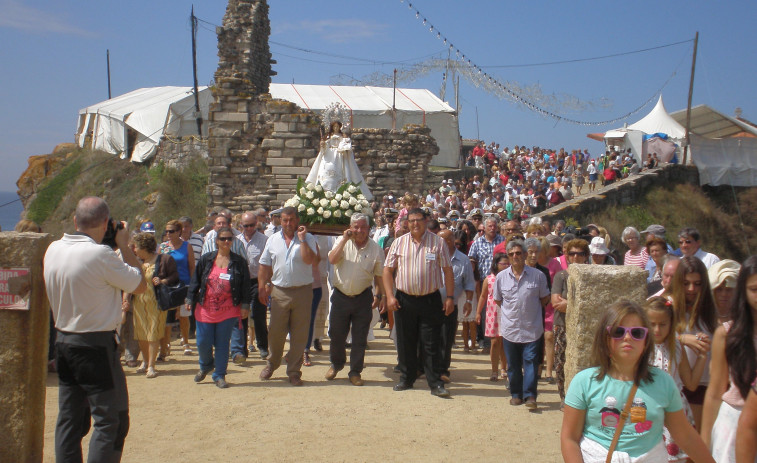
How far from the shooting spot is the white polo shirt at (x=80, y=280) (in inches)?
161

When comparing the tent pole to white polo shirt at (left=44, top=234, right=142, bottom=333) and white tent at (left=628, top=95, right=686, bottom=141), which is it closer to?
white tent at (left=628, top=95, right=686, bottom=141)

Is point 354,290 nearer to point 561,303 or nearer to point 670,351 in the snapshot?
point 561,303

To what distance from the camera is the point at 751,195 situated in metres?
24.0

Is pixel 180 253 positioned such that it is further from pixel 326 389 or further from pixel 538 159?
pixel 538 159

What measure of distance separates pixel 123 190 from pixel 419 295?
25915 mm

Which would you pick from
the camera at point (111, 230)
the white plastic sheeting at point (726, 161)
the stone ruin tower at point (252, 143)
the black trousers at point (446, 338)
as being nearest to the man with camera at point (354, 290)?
the black trousers at point (446, 338)

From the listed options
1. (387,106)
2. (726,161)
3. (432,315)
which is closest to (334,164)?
(432,315)

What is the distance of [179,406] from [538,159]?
2629 centimetres

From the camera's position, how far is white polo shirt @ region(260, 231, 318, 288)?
720 centimetres

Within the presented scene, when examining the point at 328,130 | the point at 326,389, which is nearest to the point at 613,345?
the point at 326,389

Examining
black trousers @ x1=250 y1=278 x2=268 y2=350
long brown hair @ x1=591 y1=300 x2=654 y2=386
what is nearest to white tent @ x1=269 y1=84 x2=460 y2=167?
black trousers @ x1=250 y1=278 x2=268 y2=350

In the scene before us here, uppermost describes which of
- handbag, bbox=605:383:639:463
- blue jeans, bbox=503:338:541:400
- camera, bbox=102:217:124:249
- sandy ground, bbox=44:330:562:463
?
camera, bbox=102:217:124:249

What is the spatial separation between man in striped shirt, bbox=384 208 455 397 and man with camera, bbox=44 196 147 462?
3148mm

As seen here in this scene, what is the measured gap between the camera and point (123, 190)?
29734 millimetres
